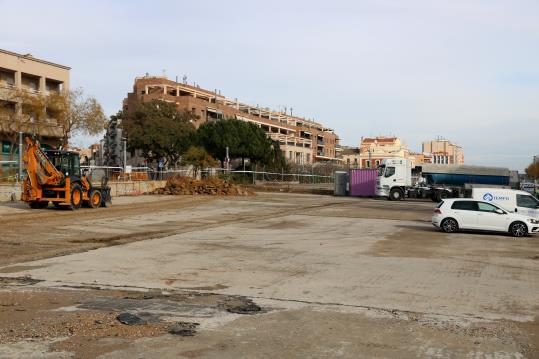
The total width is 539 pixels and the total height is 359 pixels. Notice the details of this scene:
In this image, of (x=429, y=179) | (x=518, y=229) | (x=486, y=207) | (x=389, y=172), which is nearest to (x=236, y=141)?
(x=389, y=172)

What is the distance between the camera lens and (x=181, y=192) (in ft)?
151

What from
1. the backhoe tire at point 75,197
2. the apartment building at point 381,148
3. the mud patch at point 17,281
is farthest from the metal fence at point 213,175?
the apartment building at point 381,148

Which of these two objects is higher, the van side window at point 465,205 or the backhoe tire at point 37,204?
the van side window at point 465,205

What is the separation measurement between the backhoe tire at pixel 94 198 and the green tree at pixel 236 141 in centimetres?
4014

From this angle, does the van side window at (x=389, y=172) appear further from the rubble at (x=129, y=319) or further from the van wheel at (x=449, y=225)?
the rubble at (x=129, y=319)

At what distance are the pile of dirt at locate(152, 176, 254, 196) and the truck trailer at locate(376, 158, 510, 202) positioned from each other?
41.2 ft

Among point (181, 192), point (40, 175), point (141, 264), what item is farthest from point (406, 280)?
point (181, 192)

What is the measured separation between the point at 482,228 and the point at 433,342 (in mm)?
17298

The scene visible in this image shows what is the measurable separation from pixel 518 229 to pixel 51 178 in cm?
2095

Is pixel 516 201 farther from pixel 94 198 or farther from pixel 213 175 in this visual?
pixel 213 175

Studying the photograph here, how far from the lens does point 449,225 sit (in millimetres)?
23938

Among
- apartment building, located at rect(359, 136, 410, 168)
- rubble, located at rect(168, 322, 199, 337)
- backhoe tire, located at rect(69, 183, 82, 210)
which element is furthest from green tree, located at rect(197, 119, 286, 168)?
apartment building, located at rect(359, 136, 410, 168)

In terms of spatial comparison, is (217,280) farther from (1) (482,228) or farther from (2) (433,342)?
(1) (482,228)

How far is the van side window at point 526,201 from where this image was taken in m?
26.0
